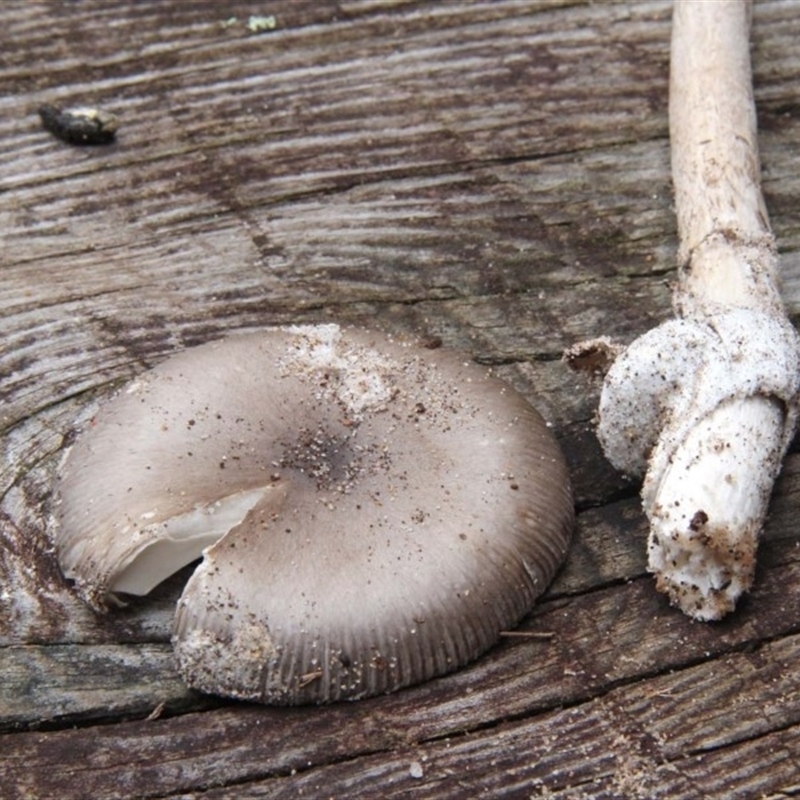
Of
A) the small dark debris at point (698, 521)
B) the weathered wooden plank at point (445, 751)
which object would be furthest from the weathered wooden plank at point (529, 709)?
the small dark debris at point (698, 521)

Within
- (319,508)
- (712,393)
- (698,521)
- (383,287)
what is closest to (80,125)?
(383,287)

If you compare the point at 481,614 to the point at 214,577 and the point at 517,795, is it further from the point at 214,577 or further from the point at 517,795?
the point at 214,577

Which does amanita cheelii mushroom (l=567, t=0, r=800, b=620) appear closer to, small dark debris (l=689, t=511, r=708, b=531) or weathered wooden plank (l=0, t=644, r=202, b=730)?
small dark debris (l=689, t=511, r=708, b=531)

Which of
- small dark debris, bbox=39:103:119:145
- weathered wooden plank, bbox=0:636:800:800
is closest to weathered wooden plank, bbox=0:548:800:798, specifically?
weathered wooden plank, bbox=0:636:800:800

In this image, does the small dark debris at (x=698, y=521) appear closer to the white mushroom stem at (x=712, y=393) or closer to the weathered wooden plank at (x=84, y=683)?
the white mushroom stem at (x=712, y=393)

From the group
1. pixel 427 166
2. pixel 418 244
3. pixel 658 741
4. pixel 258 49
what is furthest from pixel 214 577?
pixel 258 49

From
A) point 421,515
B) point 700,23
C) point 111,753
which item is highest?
point 700,23

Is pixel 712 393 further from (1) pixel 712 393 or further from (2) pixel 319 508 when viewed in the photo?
(2) pixel 319 508
